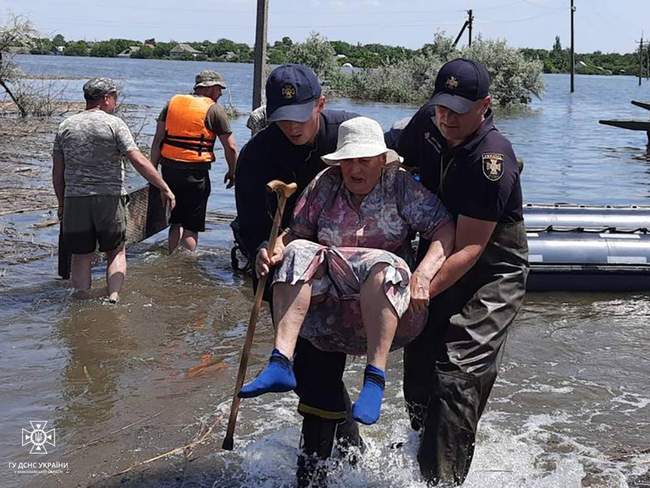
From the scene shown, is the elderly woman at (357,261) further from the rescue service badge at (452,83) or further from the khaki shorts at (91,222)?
the khaki shorts at (91,222)

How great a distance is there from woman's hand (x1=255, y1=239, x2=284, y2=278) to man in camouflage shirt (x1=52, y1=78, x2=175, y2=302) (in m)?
4.15

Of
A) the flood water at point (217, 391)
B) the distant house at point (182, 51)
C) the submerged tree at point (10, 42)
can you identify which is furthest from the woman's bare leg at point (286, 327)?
the distant house at point (182, 51)

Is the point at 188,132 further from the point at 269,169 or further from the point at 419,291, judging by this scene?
the point at 419,291

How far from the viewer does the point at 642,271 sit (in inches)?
372

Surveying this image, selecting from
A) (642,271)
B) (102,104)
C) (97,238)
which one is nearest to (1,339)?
(97,238)

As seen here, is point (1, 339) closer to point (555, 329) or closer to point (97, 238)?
point (97, 238)

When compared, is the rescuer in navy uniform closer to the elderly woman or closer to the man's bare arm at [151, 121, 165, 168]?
the elderly woman

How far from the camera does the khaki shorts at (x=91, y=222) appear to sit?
821 cm

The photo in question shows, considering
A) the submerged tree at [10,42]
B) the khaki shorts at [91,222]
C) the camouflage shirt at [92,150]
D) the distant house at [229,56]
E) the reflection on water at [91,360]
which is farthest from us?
the distant house at [229,56]

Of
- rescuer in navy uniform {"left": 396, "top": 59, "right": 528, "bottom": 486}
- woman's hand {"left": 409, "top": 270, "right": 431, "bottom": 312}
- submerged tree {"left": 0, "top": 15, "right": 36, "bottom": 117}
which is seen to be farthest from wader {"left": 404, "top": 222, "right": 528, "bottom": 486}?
submerged tree {"left": 0, "top": 15, "right": 36, "bottom": 117}

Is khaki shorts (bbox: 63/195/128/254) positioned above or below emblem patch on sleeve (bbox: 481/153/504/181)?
below

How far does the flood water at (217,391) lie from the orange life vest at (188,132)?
1.17 m

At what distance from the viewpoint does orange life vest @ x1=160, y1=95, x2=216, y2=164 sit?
9.80 m

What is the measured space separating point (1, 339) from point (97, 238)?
1.36 metres
